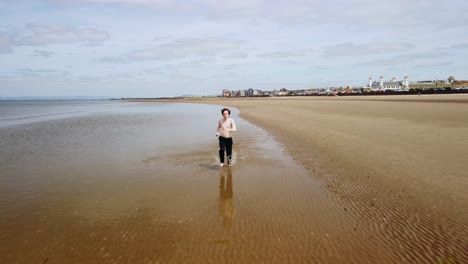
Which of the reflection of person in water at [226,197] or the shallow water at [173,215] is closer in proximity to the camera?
the shallow water at [173,215]

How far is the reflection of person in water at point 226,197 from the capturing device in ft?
17.5

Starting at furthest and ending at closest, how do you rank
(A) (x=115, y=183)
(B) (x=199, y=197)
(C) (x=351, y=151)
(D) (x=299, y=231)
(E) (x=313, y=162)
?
(C) (x=351, y=151)
(E) (x=313, y=162)
(A) (x=115, y=183)
(B) (x=199, y=197)
(D) (x=299, y=231)

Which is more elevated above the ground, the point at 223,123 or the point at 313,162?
the point at 223,123

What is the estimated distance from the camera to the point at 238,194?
662 centimetres

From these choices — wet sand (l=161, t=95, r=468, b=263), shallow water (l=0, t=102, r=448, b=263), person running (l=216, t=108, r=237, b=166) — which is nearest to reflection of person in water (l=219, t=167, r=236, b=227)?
shallow water (l=0, t=102, r=448, b=263)

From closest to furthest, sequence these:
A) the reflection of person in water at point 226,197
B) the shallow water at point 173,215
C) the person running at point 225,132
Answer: the shallow water at point 173,215, the reflection of person in water at point 226,197, the person running at point 225,132

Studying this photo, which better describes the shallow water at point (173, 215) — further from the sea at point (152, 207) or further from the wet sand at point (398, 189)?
the wet sand at point (398, 189)

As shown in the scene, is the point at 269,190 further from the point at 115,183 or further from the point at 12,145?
the point at 12,145

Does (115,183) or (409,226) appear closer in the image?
(409,226)

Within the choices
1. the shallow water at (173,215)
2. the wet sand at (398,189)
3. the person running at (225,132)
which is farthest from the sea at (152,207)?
the wet sand at (398,189)

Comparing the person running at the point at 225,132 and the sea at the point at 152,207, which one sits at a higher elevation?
the person running at the point at 225,132

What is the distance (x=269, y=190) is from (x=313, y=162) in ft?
10.5

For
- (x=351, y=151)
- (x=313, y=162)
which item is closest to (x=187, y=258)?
(x=313, y=162)

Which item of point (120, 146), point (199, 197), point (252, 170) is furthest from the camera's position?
point (120, 146)
